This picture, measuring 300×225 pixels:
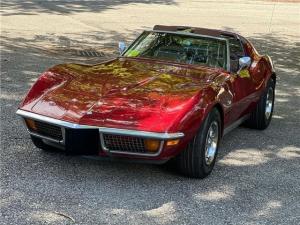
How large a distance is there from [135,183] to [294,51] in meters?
10.8

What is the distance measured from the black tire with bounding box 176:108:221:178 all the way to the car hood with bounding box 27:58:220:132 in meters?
0.30

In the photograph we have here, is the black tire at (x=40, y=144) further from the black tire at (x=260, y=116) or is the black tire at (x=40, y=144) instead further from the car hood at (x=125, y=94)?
the black tire at (x=260, y=116)

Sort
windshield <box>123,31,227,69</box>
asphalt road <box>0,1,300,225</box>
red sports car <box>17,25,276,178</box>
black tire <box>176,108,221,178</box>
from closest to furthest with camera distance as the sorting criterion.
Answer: asphalt road <box>0,1,300,225</box> → red sports car <box>17,25,276,178</box> → black tire <box>176,108,221,178</box> → windshield <box>123,31,227,69</box>

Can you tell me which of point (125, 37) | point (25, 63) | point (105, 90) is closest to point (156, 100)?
point (105, 90)

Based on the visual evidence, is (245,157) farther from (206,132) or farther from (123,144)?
(123,144)

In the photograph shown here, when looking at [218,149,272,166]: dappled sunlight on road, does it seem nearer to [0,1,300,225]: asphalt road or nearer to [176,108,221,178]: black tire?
[0,1,300,225]: asphalt road

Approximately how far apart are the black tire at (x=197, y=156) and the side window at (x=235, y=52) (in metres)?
1.20

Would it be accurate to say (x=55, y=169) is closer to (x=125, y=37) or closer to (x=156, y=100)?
(x=156, y=100)

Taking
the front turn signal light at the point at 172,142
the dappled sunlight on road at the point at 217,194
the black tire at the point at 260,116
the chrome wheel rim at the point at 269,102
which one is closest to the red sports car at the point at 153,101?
the front turn signal light at the point at 172,142

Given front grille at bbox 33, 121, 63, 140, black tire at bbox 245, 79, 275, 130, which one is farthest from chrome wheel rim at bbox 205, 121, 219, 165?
black tire at bbox 245, 79, 275, 130

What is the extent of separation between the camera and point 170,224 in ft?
13.9

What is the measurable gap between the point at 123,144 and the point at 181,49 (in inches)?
80.8

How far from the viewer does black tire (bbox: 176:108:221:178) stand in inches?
197

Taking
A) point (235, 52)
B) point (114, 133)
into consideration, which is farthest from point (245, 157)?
point (114, 133)
